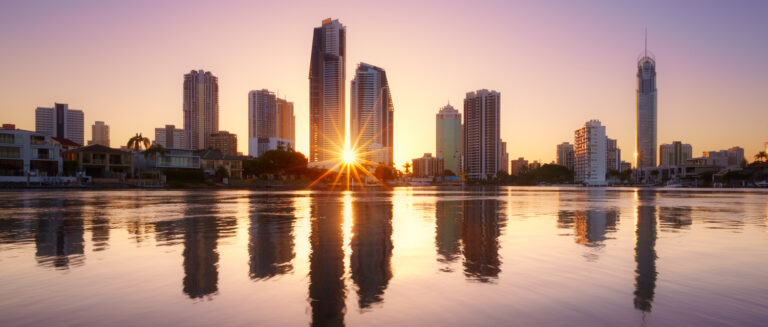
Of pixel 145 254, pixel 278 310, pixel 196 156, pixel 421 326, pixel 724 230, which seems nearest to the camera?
pixel 421 326

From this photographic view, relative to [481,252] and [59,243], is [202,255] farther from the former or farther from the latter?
[481,252]

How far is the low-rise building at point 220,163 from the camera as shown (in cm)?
13938

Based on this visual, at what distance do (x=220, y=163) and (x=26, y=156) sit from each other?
52.6 meters

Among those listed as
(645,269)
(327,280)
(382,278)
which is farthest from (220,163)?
(645,269)

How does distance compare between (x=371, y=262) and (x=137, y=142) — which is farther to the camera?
(x=137, y=142)

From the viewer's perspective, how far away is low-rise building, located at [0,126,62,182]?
92.7m

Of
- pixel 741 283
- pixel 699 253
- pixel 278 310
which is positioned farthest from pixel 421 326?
pixel 699 253

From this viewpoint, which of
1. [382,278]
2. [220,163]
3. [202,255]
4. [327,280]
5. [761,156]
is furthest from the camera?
[761,156]

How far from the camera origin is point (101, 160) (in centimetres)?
11300

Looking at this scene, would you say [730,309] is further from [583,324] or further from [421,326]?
[421,326]

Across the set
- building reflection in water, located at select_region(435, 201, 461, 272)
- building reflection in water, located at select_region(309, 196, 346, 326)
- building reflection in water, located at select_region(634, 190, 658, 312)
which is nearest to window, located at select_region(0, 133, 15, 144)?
building reflection in water, located at select_region(309, 196, 346, 326)

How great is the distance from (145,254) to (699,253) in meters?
17.4

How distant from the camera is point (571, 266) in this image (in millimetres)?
11516

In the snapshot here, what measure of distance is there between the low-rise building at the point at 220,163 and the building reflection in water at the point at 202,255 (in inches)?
4857
